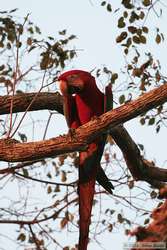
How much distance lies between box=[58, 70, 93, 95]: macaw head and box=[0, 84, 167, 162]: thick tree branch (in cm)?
59

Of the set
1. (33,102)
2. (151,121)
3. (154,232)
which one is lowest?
(154,232)

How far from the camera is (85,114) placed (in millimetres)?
3477

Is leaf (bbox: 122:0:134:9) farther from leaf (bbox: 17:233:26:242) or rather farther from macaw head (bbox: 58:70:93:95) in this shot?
leaf (bbox: 17:233:26:242)

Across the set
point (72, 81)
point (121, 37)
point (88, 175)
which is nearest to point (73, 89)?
point (72, 81)

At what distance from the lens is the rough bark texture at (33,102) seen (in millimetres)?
3480

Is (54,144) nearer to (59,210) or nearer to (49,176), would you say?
(59,210)

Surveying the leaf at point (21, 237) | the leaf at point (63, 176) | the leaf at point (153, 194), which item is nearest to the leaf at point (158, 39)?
the leaf at point (153, 194)

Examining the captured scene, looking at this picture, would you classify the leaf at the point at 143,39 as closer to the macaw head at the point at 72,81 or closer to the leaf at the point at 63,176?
Answer: the macaw head at the point at 72,81

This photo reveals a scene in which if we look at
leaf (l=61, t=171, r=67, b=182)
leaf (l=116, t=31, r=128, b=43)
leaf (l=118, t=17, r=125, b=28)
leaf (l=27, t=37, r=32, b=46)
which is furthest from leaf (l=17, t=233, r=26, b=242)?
leaf (l=118, t=17, r=125, b=28)

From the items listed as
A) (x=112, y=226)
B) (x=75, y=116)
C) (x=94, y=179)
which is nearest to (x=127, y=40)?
(x=75, y=116)

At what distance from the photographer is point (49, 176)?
15.3ft

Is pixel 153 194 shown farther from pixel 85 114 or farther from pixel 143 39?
pixel 143 39

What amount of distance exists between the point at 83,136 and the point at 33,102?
871 millimetres

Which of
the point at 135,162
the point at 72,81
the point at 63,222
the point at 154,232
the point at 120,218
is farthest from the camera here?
the point at 120,218
